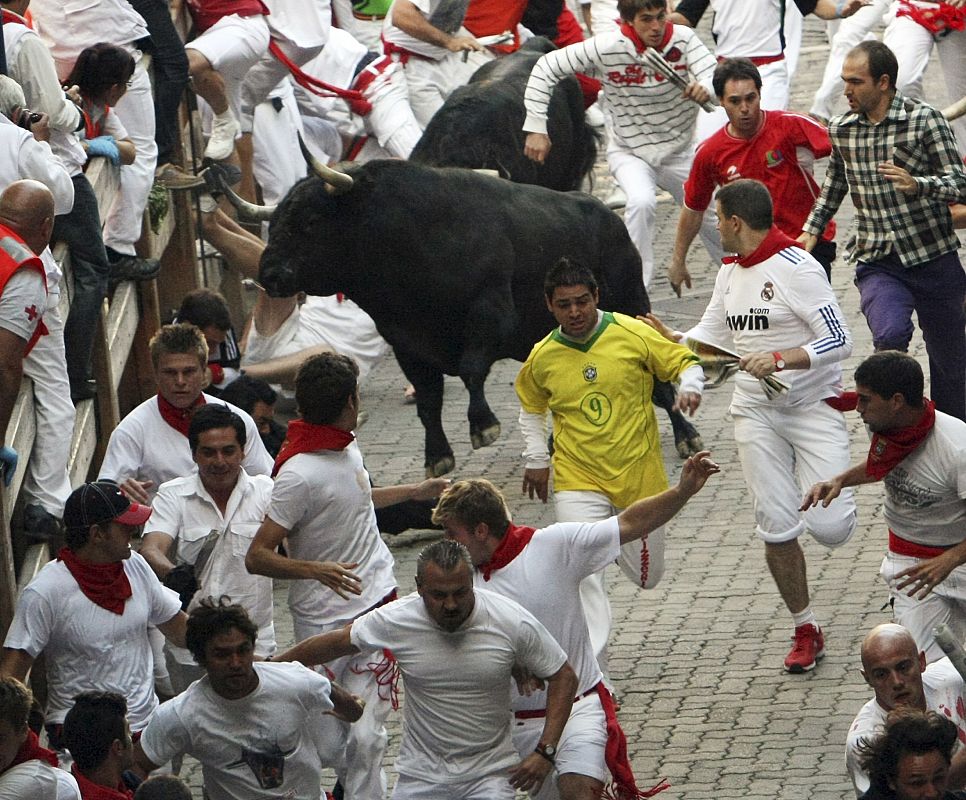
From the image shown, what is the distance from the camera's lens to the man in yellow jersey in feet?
31.8

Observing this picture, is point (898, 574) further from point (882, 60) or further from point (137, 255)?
point (137, 255)

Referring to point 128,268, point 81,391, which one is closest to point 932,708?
point 81,391

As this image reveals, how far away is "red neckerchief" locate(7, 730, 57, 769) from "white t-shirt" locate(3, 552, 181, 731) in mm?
1125

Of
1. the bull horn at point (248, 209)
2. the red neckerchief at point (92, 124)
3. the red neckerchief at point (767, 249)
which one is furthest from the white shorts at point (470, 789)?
the bull horn at point (248, 209)

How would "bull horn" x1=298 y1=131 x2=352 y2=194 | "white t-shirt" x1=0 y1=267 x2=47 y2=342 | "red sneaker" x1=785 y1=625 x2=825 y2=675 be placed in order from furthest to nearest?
1. "bull horn" x1=298 y1=131 x2=352 y2=194
2. "red sneaker" x1=785 y1=625 x2=825 y2=675
3. "white t-shirt" x1=0 y1=267 x2=47 y2=342

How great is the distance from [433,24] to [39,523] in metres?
8.19

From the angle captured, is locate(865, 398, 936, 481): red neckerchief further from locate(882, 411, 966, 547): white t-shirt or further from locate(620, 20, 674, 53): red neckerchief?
locate(620, 20, 674, 53): red neckerchief

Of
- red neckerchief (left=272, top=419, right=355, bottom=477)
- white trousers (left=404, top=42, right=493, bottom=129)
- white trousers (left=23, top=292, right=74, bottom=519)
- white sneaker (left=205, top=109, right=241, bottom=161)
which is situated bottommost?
white trousers (left=404, top=42, right=493, bottom=129)

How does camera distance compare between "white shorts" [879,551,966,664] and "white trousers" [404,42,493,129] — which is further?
"white trousers" [404,42,493,129]

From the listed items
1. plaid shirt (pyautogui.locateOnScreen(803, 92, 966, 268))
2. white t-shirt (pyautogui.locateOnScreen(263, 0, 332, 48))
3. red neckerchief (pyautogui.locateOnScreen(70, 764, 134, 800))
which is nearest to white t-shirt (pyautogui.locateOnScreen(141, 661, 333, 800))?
red neckerchief (pyautogui.locateOnScreen(70, 764, 134, 800))

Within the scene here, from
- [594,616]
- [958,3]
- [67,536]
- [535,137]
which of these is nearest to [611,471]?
[594,616]

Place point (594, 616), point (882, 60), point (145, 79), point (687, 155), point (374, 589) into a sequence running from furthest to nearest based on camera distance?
1. point (687, 155)
2. point (145, 79)
3. point (882, 60)
4. point (594, 616)
5. point (374, 589)

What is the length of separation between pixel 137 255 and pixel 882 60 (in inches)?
210

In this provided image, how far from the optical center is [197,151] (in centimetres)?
1753
